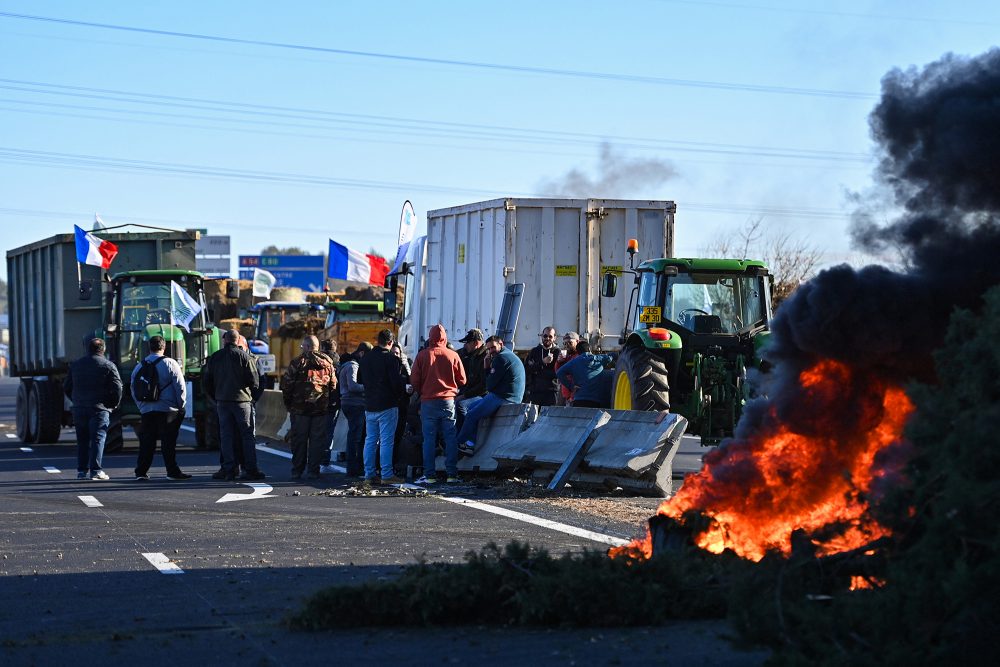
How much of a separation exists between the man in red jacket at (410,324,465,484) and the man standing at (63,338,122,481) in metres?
4.12

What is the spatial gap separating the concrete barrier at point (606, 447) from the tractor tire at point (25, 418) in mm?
12183

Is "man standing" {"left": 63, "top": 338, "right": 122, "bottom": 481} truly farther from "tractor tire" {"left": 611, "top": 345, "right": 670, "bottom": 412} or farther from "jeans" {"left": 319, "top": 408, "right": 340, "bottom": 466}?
"tractor tire" {"left": 611, "top": 345, "right": 670, "bottom": 412}

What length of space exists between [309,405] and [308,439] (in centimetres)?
46

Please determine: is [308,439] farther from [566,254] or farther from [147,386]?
A: [566,254]

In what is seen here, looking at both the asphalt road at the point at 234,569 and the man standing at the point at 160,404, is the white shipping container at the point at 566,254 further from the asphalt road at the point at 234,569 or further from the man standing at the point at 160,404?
the man standing at the point at 160,404

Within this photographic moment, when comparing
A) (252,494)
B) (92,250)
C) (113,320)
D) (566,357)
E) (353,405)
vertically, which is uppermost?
(92,250)

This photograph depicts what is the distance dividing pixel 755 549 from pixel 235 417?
10544mm

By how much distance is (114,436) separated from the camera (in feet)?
72.9

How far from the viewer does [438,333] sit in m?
16.8

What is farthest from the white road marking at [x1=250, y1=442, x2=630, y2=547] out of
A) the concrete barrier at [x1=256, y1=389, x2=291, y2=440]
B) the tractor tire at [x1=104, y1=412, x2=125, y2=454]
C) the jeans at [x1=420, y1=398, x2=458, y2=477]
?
the concrete barrier at [x1=256, y1=389, x2=291, y2=440]

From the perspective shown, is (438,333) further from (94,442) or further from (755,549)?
(755,549)

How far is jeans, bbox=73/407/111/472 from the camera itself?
57.9 feet

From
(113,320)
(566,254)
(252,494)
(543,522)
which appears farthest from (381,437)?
(113,320)

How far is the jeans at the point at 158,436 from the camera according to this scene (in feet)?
57.6
